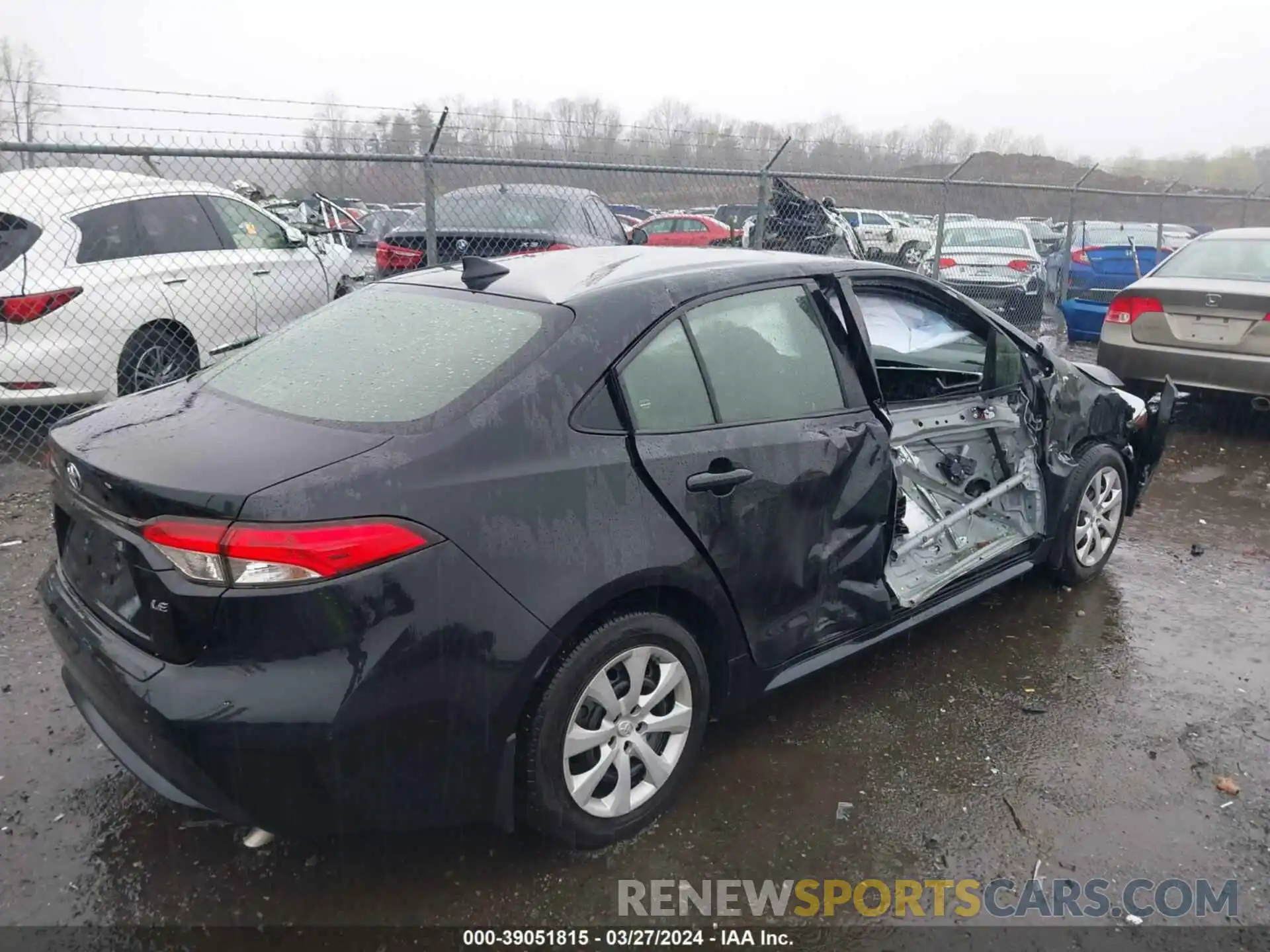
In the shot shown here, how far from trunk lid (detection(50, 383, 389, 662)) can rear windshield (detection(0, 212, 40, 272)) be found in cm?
375

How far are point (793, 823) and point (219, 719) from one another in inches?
63.6

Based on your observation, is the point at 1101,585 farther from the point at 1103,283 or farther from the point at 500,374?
the point at 1103,283

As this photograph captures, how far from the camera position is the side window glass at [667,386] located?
2557mm

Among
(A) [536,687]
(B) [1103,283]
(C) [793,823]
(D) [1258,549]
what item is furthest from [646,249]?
(B) [1103,283]

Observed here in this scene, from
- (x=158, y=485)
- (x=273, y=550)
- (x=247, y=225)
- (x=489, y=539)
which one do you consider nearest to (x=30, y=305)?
(x=247, y=225)

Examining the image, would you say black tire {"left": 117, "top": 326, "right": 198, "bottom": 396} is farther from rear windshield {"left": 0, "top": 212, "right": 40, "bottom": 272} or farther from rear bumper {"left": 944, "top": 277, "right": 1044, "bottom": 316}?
rear bumper {"left": 944, "top": 277, "right": 1044, "bottom": 316}

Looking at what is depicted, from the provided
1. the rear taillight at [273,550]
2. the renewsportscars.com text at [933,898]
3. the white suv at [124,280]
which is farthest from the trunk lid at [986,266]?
the rear taillight at [273,550]

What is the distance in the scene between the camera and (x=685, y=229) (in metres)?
19.9

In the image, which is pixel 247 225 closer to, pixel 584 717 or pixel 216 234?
pixel 216 234

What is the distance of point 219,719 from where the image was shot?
6.56 ft

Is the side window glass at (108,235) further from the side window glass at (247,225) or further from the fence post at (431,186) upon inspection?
the fence post at (431,186)

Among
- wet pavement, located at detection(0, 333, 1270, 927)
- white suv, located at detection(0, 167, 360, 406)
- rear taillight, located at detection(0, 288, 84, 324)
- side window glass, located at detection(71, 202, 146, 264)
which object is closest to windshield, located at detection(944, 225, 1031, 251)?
white suv, located at detection(0, 167, 360, 406)

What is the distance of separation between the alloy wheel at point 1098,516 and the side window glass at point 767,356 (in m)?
1.83

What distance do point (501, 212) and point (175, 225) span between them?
2704mm
